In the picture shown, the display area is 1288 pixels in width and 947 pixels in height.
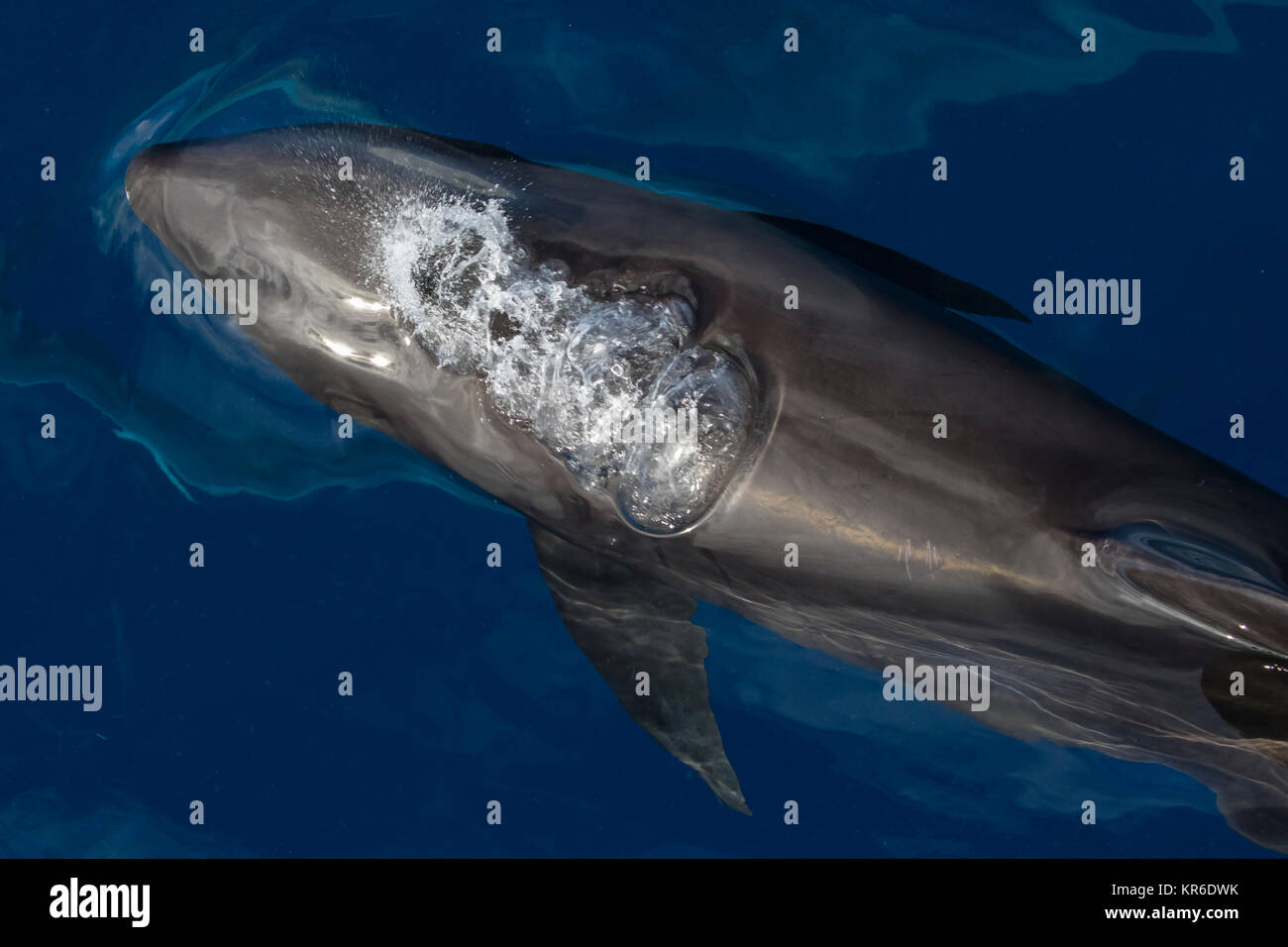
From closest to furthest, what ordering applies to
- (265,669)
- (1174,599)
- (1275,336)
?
(1174,599) < (1275,336) < (265,669)

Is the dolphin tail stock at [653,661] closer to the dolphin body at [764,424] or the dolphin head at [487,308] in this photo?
the dolphin body at [764,424]

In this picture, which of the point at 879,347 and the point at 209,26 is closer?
the point at 879,347

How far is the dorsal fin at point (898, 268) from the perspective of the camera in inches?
280

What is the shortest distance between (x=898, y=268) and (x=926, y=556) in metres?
2.54

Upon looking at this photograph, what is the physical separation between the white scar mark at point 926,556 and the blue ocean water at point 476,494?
2.43m

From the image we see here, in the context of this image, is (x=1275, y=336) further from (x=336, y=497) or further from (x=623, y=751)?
(x=336, y=497)

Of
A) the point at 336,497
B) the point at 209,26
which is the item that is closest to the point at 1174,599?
the point at 336,497

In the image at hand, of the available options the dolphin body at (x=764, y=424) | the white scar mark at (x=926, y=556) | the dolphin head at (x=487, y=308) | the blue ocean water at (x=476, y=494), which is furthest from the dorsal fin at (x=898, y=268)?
the white scar mark at (x=926, y=556)

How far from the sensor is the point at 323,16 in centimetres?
870

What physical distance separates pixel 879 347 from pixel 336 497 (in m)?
5.10

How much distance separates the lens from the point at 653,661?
25.5 feet

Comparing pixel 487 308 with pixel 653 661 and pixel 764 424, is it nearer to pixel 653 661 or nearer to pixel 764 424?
pixel 764 424

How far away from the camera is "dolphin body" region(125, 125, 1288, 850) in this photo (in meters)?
5.57

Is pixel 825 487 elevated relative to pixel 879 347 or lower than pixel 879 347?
lower
